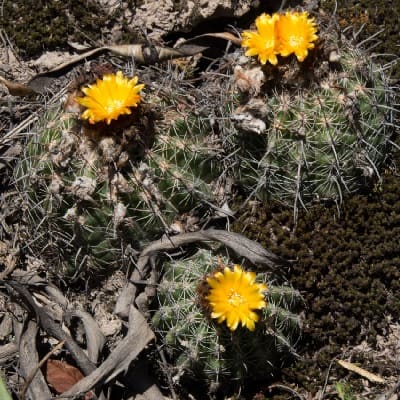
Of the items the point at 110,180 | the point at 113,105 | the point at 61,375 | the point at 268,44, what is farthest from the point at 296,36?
the point at 61,375

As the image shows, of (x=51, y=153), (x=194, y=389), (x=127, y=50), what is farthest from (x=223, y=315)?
(x=127, y=50)

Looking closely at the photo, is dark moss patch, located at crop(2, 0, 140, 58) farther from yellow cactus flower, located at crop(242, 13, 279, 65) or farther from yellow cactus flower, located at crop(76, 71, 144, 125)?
yellow cactus flower, located at crop(242, 13, 279, 65)

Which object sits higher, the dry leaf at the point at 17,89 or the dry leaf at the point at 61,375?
the dry leaf at the point at 17,89

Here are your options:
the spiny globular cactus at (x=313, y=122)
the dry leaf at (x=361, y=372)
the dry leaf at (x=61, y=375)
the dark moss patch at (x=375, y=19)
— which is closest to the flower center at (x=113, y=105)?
the spiny globular cactus at (x=313, y=122)

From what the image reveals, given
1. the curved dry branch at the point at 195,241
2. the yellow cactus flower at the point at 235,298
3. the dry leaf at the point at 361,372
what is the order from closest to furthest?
the yellow cactus flower at the point at 235,298, the curved dry branch at the point at 195,241, the dry leaf at the point at 361,372

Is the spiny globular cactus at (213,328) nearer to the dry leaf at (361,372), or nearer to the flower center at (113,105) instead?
the dry leaf at (361,372)

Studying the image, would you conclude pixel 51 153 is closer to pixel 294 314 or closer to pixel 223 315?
pixel 223 315
